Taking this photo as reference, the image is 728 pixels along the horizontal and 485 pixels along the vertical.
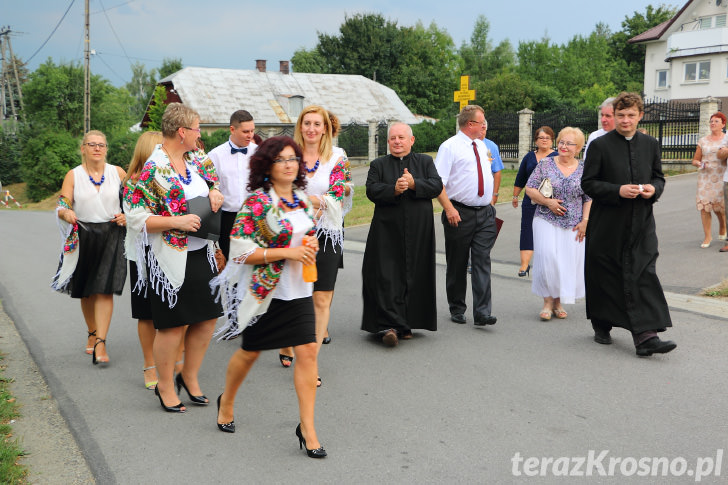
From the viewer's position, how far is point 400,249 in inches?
265

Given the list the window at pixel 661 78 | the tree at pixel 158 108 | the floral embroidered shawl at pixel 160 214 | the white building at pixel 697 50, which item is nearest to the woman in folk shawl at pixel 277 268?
the floral embroidered shawl at pixel 160 214

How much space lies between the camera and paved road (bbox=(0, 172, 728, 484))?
4.09 m

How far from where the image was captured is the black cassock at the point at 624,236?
20.0 feet

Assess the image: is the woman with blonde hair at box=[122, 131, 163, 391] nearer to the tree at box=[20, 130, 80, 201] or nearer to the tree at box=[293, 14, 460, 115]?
the tree at box=[20, 130, 80, 201]

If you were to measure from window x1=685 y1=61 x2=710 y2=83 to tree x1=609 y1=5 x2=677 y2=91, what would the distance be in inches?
793

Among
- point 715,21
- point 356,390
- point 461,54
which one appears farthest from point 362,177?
point 461,54

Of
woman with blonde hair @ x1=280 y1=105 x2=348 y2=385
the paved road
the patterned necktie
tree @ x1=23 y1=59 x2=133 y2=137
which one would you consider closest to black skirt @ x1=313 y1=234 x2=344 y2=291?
woman with blonde hair @ x1=280 y1=105 x2=348 y2=385

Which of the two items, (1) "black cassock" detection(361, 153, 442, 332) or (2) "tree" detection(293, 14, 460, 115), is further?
(2) "tree" detection(293, 14, 460, 115)

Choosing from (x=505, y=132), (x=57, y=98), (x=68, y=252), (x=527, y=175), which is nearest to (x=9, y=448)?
(x=68, y=252)

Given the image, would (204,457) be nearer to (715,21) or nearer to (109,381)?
(109,381)

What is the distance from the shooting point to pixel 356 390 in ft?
17.7

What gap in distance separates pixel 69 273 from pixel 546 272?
15.1ft

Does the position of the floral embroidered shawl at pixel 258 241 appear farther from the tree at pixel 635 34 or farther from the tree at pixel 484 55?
the tree at pixel 484 55

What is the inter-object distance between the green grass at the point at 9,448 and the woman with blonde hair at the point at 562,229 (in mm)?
4968
